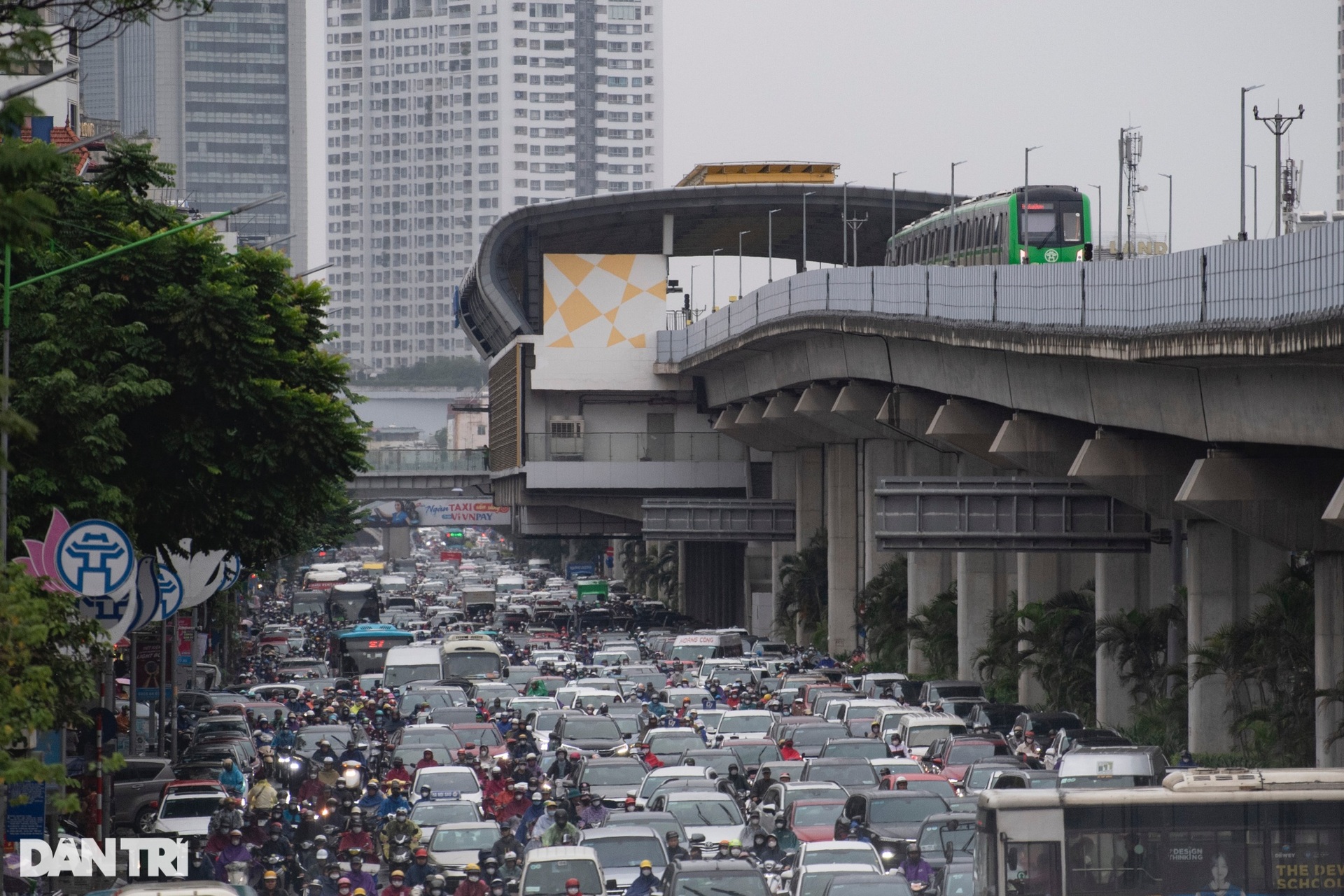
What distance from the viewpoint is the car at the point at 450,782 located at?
88.3 feet

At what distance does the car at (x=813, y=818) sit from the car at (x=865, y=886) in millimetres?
5665

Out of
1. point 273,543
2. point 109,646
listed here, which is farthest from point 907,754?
point 109,646

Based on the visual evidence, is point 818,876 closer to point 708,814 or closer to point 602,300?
point 708,814

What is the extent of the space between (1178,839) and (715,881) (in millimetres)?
3892

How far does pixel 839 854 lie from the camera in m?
19.6

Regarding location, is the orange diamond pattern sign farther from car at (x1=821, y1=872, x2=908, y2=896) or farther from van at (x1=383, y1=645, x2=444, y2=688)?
car at (x1=821, y1=872, x2=908, y2=896)

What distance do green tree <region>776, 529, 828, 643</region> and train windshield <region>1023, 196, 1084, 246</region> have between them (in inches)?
972

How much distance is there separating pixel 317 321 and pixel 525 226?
5581 centimetres

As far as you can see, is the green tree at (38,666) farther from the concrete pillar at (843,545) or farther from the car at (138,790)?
the concrete pillar at (843,545)

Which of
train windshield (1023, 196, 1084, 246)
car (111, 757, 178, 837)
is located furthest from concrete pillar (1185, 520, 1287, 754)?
car (111, 757, 178, 837)

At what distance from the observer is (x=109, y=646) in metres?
19.2

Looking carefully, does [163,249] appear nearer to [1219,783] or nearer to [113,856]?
[113,856]

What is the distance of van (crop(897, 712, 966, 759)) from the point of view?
3297 centimetres

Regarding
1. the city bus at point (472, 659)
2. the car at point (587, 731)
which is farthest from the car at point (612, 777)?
the city bus at point (472, 659)
